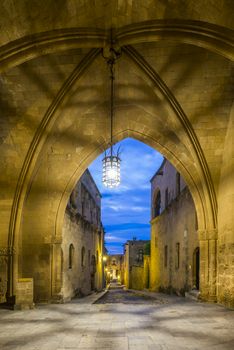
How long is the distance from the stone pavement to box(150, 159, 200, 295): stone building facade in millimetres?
4277

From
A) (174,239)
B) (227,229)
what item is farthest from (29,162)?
(174,239)

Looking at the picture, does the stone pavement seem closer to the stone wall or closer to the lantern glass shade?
the stone wall

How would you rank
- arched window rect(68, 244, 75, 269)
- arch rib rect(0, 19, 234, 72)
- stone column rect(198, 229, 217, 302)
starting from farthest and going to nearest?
1. arched window rect(68, 244, 75, 269)
2. stone column rect(198, 229, 217, 302)
3. arch rib rect(0, 19, 234, 72)

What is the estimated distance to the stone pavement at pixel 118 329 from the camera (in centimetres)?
468

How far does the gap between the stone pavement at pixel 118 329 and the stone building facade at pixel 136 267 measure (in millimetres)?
18730

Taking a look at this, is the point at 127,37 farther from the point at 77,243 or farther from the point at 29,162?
the point at 77,243

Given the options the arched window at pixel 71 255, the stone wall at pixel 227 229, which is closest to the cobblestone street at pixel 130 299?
the arched window at pixel 71 255

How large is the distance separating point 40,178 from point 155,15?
605cm

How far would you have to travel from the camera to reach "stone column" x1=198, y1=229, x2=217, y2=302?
372 inches

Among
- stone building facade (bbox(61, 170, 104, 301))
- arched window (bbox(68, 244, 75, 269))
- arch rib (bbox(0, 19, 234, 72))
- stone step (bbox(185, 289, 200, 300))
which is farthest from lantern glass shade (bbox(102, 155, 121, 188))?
arched window (bbox(68, 244, 75, 269))

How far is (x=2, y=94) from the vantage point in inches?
357

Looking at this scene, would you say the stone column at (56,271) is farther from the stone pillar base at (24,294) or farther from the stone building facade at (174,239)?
the stone building facade at (174,239)

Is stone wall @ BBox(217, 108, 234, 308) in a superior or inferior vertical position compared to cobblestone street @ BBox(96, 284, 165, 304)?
superior

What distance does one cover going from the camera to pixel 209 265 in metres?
9.58
